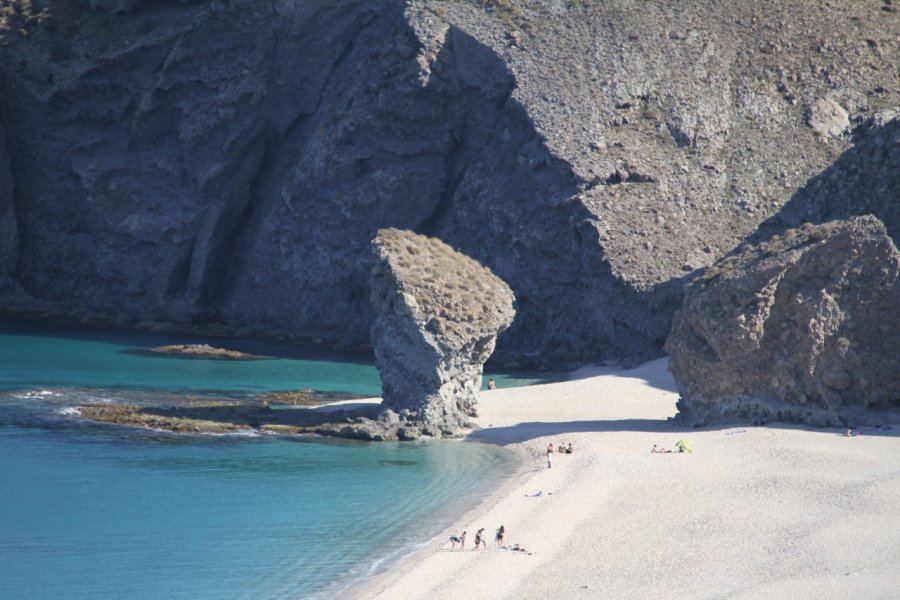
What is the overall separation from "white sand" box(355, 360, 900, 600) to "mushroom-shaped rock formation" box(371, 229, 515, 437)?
262 centimetres

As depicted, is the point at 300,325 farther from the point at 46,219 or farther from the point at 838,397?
the point at 838,397

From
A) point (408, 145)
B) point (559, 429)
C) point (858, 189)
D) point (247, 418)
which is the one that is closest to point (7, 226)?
point (408, 145)

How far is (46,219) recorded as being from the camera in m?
81.4

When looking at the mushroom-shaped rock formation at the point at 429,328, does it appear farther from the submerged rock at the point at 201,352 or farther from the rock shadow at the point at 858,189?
the rock shadow at the point at 858,189

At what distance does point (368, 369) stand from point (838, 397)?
1116 inches

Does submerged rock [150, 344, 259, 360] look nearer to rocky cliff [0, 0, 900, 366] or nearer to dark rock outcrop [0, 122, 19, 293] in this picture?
rocky cliff [0, 0, 900, 366]

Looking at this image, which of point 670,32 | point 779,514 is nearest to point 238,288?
point 670,32

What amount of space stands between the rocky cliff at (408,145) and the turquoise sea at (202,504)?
24609 millimetres

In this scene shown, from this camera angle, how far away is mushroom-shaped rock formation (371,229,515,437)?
4253 centimetres

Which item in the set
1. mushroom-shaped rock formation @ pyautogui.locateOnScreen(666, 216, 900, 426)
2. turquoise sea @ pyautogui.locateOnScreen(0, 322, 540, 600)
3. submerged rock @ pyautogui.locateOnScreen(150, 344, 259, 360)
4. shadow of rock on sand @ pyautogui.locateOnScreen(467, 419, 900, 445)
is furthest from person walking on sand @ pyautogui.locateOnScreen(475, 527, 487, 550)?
submerged rock @ pyautogui.locateOnScreen(150, 344, 259, 360)

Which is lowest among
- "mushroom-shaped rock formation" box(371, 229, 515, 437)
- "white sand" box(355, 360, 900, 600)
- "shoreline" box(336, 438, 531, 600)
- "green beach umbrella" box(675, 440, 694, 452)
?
"shoreline" box(336, 438, 531, 600)

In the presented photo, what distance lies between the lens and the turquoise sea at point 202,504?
86.4 ft

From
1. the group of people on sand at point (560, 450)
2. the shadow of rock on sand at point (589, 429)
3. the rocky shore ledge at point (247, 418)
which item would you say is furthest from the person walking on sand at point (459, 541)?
the rocky shore ledge at point (247, 418)

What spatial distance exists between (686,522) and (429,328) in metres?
15.3
